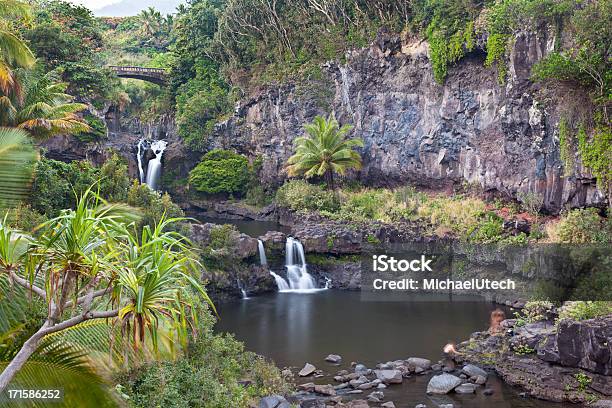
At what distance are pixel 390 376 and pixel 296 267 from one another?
10235 millimetres

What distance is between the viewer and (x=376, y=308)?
67.5 ft

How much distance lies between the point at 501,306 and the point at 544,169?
6.45 m

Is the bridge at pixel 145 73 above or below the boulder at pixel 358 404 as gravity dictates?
above

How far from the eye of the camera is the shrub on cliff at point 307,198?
30.2m

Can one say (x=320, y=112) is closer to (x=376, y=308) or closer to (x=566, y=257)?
(x=376, y=308)

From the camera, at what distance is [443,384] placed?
13367 millimetres

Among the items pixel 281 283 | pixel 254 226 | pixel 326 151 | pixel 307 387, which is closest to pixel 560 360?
pixel 307 387

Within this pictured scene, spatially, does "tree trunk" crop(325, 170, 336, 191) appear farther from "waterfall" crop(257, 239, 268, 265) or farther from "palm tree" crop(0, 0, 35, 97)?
"palm tree" crop(0, 0, 35, 97)

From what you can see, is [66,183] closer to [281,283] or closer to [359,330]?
[281,283]

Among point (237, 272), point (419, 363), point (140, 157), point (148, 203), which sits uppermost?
point (140, 157)

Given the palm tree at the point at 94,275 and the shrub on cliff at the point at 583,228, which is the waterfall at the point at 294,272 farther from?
the palm tree at the point at 94,275

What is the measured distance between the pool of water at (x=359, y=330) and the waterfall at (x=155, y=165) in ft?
57.8

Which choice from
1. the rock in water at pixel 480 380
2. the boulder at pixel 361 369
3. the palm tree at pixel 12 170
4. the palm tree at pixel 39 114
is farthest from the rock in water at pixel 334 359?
the palm tree at pixel 12 170

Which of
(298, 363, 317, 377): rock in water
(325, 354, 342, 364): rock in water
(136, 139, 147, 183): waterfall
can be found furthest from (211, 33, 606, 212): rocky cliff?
(298, 363, 317, 377): rock in water
